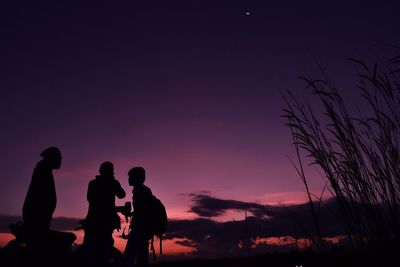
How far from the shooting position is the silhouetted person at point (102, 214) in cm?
593

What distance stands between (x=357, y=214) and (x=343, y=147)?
603 mm

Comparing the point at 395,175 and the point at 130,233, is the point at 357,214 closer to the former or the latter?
the point at 395,175

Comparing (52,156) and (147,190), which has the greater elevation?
(52,156)

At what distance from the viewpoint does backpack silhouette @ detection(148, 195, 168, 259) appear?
5.98 metres

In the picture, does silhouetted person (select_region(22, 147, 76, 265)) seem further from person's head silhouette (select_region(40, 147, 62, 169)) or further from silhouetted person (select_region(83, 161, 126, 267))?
silhouetted person (select_region(83, 161, 126, 267))

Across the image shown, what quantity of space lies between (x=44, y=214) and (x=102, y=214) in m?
0.83

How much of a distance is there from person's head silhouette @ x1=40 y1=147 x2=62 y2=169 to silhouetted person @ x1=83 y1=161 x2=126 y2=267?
0.64 metres

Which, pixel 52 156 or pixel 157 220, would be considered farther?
pixel 157 220

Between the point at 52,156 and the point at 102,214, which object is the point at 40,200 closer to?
the point at 52,156

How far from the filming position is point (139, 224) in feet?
19.6

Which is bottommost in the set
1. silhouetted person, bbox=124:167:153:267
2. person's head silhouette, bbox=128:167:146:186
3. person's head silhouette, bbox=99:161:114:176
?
silhouetted person, bbox=124:167:153:267

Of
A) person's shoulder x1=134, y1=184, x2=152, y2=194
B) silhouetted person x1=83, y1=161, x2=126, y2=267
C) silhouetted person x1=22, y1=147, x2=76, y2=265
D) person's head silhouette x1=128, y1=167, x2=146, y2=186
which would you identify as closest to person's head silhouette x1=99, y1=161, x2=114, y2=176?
silhouetted person x1=83, y1=161, x2=126, y2=267

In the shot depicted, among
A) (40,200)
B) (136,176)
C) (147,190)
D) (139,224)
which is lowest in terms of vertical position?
(139,224)

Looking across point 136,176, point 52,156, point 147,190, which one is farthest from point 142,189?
point 52,156
